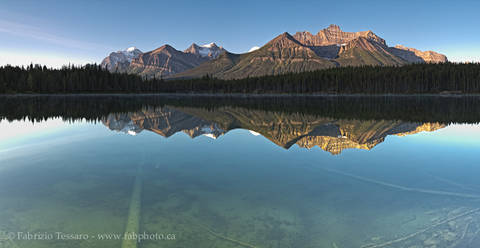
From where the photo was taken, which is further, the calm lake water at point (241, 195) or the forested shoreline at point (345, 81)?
the forested shoreline at point (345, 81)

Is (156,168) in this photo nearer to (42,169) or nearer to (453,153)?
(42,169)

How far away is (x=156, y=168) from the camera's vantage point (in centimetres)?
1501

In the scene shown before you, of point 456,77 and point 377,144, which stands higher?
point 456,77

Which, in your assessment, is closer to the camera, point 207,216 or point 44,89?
point 207,216

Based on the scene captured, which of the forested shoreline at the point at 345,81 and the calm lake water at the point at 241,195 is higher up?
the forested shoreline at the point at 345,81

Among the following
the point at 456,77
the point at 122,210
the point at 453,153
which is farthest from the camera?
the point at 456,77

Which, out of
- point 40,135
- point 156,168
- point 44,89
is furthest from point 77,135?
point 44,89

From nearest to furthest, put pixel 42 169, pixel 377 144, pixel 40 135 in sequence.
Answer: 1. pixel 42 169
2. pixel 377 144
3. pixel 40 135

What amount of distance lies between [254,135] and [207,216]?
57.2ft

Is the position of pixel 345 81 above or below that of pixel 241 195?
above

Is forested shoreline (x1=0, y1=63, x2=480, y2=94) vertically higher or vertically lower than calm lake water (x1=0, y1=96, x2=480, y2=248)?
higher

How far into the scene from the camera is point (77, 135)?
85.9ft

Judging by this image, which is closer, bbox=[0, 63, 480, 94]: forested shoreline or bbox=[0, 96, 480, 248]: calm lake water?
bbox=[0, 96, 480, 248]: calm lake water

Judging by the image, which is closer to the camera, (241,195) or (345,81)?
(241,195)
